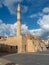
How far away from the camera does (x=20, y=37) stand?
1729 inches

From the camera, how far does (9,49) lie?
4019cm

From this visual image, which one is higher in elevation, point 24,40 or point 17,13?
point 17,13

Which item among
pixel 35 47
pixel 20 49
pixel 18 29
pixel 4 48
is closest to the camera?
pixel 4 48

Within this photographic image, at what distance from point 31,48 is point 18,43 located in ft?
14.7

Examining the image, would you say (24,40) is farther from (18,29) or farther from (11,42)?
(18,29)

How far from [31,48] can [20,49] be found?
4.00 meters

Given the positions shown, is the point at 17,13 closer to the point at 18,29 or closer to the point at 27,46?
the point at 18,29

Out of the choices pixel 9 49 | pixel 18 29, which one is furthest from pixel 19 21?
pixel 9 49

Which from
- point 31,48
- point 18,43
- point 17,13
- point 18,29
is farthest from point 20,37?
point 17,13

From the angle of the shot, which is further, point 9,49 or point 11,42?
point 11,42

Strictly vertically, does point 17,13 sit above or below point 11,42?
above

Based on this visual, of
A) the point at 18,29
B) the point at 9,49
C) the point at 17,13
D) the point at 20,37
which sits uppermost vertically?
the point at 17,13

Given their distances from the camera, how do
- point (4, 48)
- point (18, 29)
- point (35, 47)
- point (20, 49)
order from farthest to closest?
point (18, 29), point (35, 47), point (20, 49), point (4, 48)

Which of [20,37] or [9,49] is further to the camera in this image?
[20,37]
